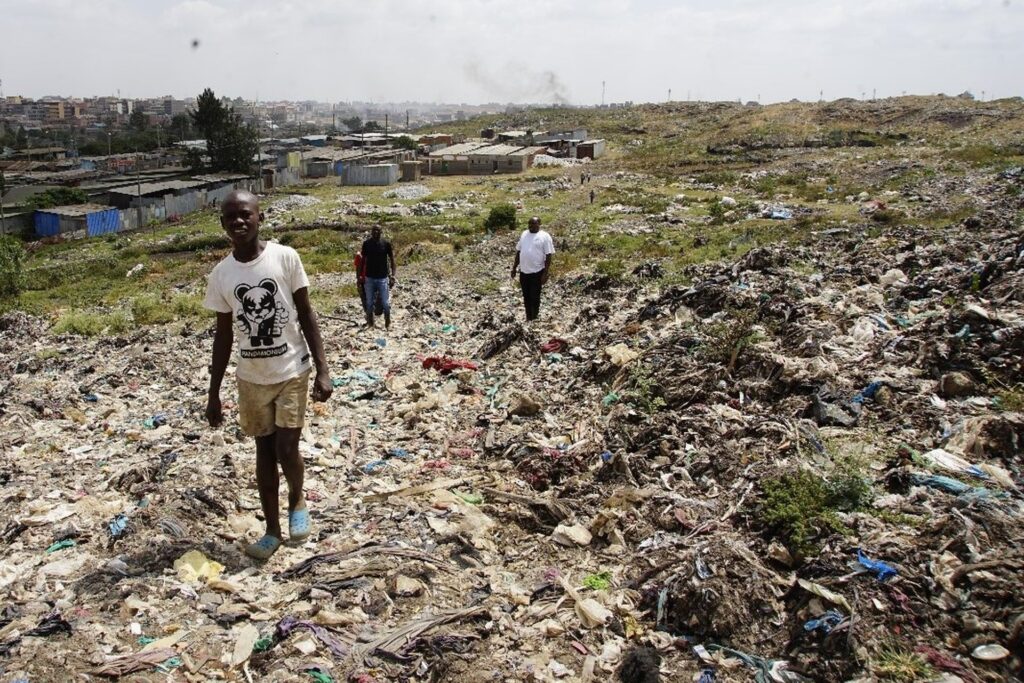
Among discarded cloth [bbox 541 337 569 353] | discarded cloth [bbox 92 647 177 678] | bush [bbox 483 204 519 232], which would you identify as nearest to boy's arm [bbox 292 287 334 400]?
discarded cloth [bbox 92 647 177 678]

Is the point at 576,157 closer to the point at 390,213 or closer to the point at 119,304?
the point at 390,213

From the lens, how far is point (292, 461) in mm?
3562

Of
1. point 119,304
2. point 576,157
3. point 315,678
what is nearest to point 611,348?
point 315,678

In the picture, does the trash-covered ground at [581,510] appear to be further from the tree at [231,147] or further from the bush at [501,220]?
the tree at [231,147]

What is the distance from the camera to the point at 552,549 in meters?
3.79

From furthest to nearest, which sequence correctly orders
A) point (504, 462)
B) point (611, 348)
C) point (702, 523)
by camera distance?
1. point (611, 348)
2. point (504, 462)
3. point (702, 523)

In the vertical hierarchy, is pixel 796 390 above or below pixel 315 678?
above

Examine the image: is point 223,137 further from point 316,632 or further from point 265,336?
point 316,632

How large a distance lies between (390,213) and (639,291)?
2074 cm

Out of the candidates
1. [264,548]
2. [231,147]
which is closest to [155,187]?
[231,147]

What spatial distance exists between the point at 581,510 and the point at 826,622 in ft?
5.21

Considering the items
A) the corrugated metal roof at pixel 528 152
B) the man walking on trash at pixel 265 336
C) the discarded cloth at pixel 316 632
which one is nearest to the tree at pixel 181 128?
the corrugated metal roof at pixel 528 152

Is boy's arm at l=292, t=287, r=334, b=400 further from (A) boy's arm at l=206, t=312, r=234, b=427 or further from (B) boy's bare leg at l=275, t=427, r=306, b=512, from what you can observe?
(A) boy's arm at l=206, t=312, r=234, b=427

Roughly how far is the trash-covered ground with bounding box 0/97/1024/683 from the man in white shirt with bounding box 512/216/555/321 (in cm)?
89
